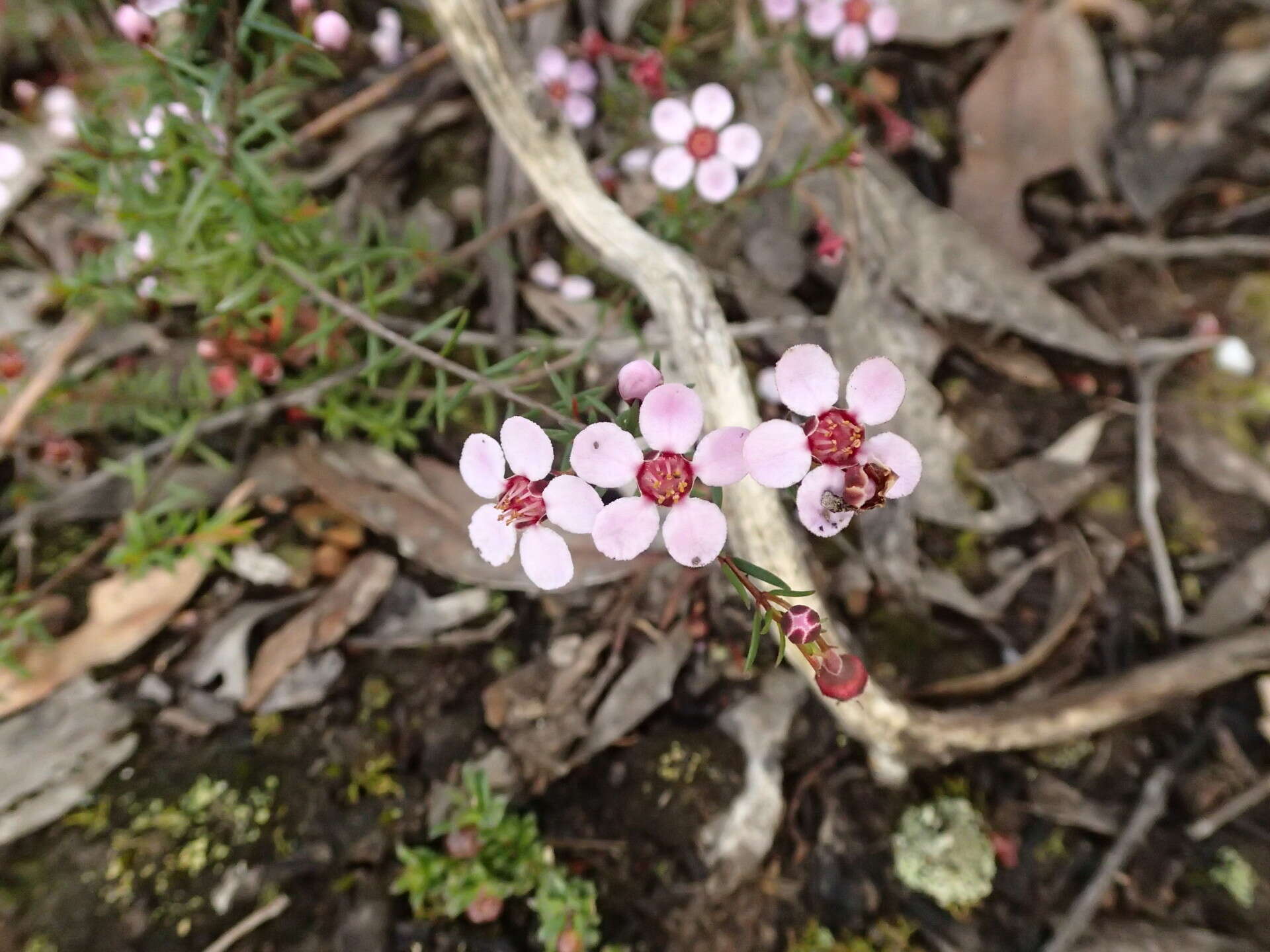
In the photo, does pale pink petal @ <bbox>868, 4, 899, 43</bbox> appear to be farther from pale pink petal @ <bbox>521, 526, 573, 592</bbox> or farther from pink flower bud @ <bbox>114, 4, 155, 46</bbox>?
pale pink petal @ <bbox>521, 526, 573, 592</bbox>

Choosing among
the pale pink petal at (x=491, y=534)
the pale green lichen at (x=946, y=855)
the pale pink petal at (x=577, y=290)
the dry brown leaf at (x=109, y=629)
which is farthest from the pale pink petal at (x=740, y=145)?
the pale green lichen at (x=946, y=855)

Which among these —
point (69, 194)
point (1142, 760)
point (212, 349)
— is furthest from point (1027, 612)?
point (69, 194)

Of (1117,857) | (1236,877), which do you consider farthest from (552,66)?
(1236,877)

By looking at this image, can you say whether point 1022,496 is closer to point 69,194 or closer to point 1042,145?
point 1042,145

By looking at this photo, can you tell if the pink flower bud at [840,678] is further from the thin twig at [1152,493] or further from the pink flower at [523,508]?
the thin twig at [1152,493]

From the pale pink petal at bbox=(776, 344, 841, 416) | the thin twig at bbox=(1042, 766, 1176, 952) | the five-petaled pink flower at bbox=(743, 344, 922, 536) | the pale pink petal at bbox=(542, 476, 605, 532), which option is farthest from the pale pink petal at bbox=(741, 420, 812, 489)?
the thin twig at bbox=(1042, 766, 1176, 952)

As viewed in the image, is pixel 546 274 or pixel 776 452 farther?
pixel 546 274

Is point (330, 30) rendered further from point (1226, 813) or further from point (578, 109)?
point (1226, 813)
